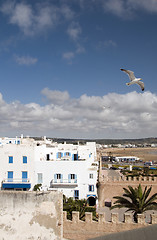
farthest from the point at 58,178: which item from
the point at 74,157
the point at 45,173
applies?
the point at 74,157

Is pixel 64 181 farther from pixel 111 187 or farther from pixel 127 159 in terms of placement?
pixel 127 159

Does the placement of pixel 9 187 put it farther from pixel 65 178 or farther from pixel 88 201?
pixel 88 201

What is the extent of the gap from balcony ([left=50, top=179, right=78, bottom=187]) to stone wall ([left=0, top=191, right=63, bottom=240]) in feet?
57.4

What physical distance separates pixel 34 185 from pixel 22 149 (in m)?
4.95

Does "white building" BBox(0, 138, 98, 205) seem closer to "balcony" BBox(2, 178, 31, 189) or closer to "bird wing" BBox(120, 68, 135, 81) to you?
"balcony" BBox(2, 178, 31, 189)

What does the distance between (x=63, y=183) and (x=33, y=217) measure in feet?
58.2

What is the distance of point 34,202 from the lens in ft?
39.5

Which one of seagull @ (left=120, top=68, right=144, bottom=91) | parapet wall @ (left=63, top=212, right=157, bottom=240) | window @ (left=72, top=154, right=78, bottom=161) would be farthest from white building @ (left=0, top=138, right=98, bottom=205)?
seagull @ (left=120, top=68, right=144, bottom=91)

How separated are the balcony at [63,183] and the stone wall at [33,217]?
57.4 feet

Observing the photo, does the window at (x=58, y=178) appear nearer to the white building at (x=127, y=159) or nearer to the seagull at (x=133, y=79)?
the seagull at (x=133, y=79)

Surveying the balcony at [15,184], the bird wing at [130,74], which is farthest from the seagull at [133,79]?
the balcony at [15,184]

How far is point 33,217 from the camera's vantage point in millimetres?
11977

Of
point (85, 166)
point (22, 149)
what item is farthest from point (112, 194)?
point (22, 149)

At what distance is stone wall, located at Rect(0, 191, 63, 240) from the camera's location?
11.9m
